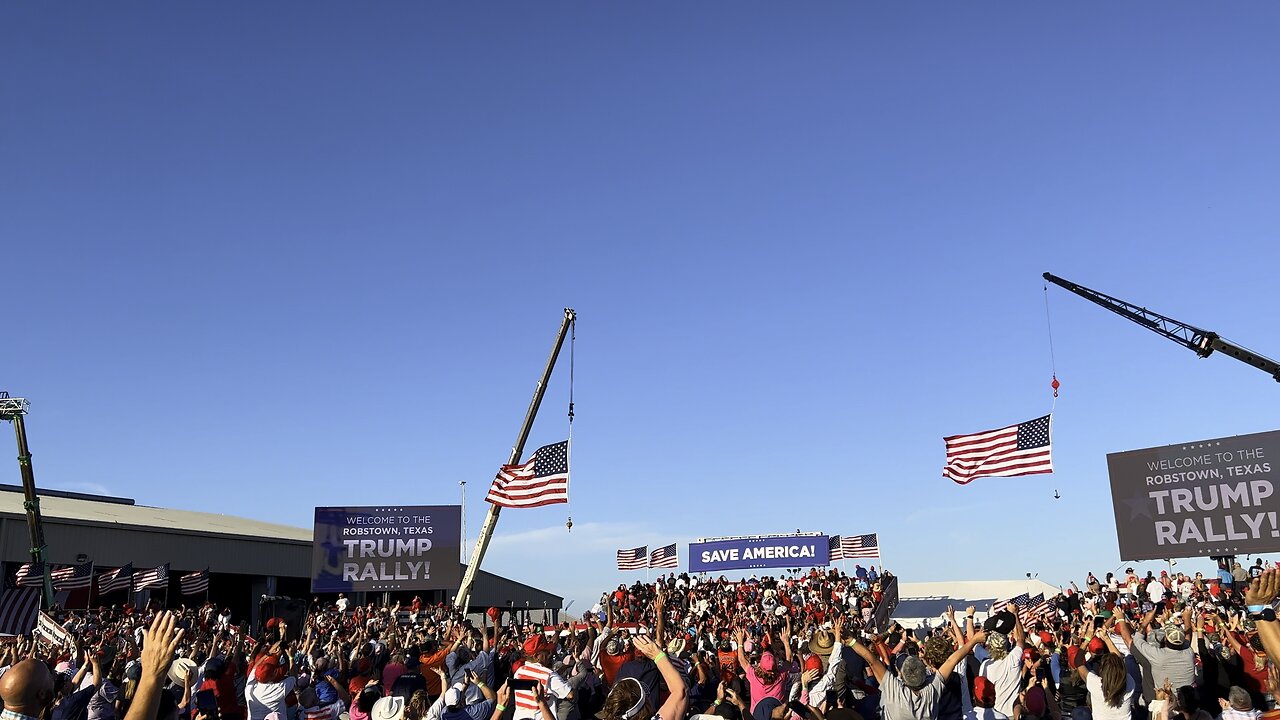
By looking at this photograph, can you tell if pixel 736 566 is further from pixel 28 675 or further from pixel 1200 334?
pixel 28 675

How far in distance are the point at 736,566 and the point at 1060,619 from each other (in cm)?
2193

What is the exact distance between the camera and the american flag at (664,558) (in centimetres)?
4539

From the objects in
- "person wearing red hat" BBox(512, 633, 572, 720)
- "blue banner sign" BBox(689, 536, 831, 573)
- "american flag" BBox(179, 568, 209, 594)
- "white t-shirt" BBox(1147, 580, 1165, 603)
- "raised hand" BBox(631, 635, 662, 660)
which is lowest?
"person wearing red hat" BBox(512, 633, 572, 720)

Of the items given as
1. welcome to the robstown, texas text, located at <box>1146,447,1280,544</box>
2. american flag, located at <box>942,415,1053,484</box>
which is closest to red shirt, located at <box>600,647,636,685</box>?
american flag, located at <box>942,415,1053,484</box>

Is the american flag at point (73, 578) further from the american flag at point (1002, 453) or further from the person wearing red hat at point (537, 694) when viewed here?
the person wearing red hat at point (537, 694)

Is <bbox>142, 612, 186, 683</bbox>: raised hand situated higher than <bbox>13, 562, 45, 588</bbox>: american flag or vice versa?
<bbox>13, 562, 45, 588</bbox>: american flag

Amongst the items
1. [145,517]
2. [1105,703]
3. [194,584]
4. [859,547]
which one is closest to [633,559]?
[859,547]

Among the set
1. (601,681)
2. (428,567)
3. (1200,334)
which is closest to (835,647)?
(601,681)

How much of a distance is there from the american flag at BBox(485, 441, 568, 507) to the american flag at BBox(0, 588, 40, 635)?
47.6ft

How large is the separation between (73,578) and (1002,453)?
1363 inches

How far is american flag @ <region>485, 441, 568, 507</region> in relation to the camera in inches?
1281

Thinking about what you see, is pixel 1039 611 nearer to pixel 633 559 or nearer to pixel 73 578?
pixel 633 559

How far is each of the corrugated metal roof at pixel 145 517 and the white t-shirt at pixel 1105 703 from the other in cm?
4850

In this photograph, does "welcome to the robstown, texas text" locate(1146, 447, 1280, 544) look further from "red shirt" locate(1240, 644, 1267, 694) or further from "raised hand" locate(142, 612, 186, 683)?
"raised hand" locate(142, 612, 186, 683)
